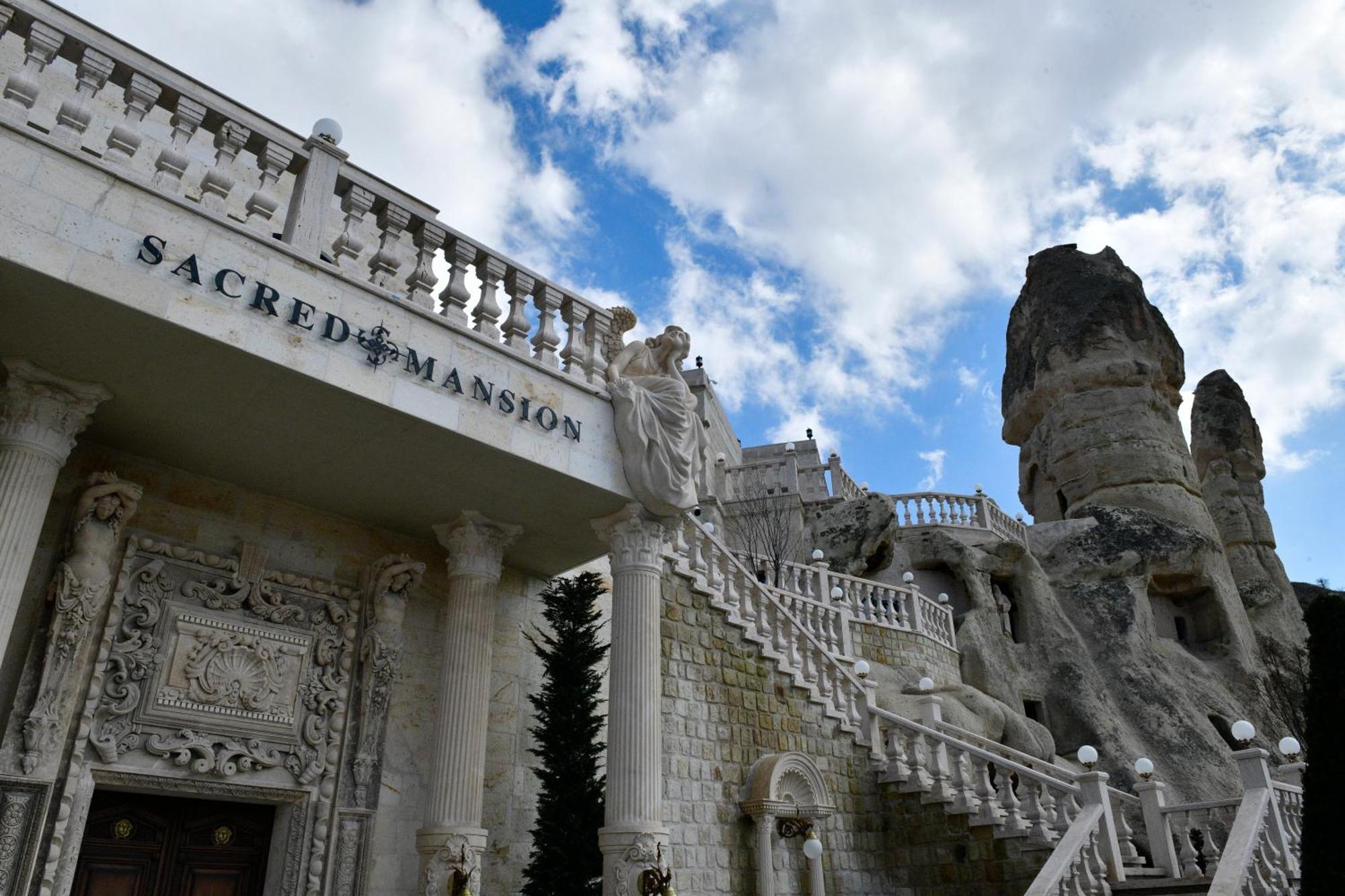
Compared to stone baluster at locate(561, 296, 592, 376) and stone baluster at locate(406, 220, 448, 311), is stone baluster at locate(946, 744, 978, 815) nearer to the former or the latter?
stone baluster at locate(561, 296, 592, 376)

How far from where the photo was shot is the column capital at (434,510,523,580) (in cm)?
912

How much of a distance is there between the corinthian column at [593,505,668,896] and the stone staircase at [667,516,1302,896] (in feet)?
2.35

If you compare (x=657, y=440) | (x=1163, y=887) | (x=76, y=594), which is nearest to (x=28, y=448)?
(x=76, y=594)

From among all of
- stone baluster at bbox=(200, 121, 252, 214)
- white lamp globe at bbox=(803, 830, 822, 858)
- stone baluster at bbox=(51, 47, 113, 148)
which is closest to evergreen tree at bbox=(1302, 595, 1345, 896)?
white lamp globe at bbox=(803, 830, 822, 858)

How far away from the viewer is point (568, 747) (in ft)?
30.1

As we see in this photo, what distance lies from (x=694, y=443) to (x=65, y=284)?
5.63 metres

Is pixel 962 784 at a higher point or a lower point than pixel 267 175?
lower

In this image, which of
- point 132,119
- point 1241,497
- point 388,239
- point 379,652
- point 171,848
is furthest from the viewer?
point 1241,497

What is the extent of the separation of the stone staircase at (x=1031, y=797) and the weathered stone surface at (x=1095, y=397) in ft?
52.1

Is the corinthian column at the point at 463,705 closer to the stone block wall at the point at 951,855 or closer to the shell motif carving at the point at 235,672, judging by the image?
the shell motif carving at the point at 235,672

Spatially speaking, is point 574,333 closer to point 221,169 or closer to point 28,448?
point 221,169

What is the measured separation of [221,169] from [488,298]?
8.11ft

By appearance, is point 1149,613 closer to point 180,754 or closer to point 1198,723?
point 1198,723

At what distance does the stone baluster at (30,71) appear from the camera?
6113 millimetres
